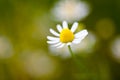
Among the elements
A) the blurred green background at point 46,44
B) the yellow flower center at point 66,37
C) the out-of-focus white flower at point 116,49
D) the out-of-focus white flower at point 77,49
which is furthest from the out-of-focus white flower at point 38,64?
the yellow flower center at point 66,37

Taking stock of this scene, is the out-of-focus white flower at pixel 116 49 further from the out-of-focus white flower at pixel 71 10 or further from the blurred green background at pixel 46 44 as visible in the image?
the out-of-focus white flower at pixel 71 10

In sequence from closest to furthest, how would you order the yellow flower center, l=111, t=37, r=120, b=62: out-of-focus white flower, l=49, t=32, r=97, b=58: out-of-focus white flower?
1. the yellow flower center
2. l=49, t=32, r=97, b=58: out-of-focus white flower
3. l=111, t=37, r=120, b=62: out-of-focus white flower

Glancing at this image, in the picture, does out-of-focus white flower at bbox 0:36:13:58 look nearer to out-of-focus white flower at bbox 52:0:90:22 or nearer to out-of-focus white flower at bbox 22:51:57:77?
out-of-focus white flower at bbox 22:51:57:77

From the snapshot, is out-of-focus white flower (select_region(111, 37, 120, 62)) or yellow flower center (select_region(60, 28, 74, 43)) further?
out-of-focus white flower (select_region(111, 37, 120, 62))

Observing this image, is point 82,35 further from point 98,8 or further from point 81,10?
point 98,8

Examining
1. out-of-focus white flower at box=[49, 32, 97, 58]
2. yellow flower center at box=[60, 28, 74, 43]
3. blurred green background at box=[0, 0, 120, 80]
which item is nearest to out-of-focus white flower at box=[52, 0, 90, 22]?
blurred green background at box=[0, 0, 120, 80]

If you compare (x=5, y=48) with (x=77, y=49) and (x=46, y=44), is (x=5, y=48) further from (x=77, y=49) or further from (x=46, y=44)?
(x=77, y=49)

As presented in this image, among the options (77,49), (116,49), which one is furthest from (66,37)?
(116,49)

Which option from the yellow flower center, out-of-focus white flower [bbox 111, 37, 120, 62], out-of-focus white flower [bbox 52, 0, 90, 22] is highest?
out-of-focus white flower [bbox 52, 0, 90, 22]
